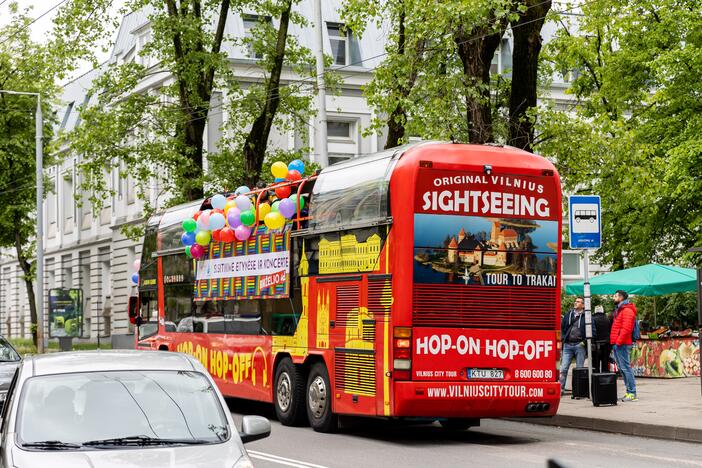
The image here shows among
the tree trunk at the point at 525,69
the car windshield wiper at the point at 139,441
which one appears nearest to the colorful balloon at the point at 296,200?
the tree trunk at the point at 525,69

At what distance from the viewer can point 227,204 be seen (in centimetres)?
1927

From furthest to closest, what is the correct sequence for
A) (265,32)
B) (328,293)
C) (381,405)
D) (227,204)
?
(265,32) < (227,204) < (328,293) < (381,405)

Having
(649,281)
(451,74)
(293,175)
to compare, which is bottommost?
(649,281)

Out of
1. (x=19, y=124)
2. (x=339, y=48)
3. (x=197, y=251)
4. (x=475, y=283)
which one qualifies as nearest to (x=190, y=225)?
(x=197, y=251)

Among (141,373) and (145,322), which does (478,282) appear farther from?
(145,322)

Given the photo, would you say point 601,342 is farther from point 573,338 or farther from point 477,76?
point 477,76

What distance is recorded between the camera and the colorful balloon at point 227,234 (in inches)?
746

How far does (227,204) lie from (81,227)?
40.7 meters

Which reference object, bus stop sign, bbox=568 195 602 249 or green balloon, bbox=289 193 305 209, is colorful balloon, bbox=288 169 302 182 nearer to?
green balloon, bbox=289 193 305 209

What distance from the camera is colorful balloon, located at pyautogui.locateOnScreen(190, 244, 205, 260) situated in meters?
20.2

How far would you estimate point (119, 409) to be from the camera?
7.64m

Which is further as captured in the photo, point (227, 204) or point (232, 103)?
point (232, 103)

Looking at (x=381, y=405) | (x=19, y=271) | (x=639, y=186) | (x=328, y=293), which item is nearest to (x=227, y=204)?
(x=328, y=293)

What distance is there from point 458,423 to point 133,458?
33.0 ft
